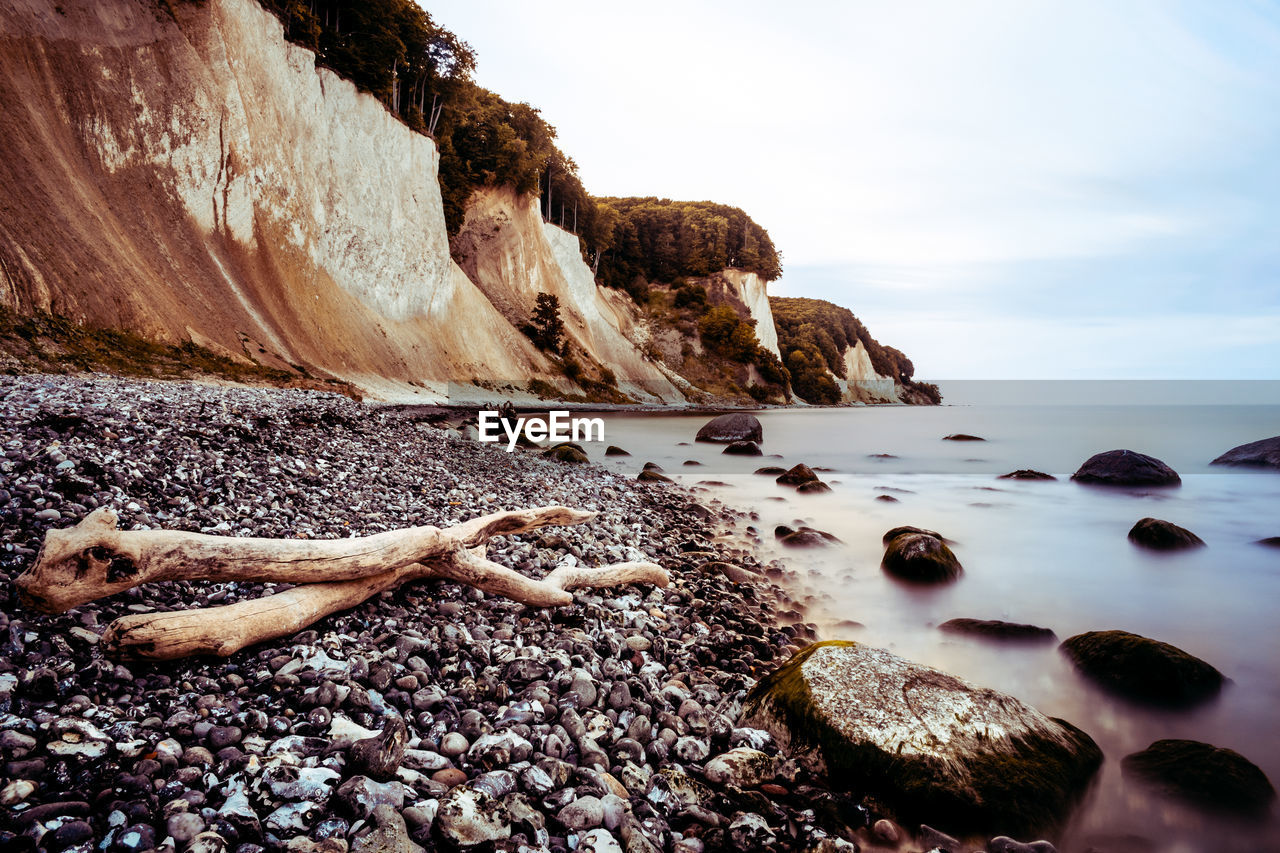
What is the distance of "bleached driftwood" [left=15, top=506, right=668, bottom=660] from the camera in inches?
107

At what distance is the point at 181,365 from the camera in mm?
17031

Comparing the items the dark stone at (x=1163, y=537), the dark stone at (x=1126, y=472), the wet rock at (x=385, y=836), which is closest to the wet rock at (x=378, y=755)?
the wet rock at (x=385, y=836)

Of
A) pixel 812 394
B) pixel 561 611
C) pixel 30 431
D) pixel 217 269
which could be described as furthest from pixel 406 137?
pixel 812 394

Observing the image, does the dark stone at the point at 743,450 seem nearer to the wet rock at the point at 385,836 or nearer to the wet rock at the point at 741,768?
the wet rock at the point at 741,768

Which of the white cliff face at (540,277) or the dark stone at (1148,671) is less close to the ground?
the white cliff face at (540,277)

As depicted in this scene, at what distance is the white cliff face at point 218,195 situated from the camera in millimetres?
16500

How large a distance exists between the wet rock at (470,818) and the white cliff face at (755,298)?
64818 millimetres

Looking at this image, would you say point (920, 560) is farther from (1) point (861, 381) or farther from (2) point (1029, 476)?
(1) point (861, 381)

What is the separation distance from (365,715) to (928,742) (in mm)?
3023

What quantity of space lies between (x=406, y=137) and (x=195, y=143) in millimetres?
12128

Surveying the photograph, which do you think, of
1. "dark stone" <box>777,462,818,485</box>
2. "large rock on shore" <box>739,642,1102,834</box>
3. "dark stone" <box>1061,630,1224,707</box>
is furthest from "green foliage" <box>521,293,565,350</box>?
"large rock on shore" <box>739,642,1102,834</box>

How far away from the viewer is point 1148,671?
4.69 m

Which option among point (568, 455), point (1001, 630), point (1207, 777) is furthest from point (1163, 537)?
point (568, 455)

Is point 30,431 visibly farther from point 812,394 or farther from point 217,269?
point 812,394
